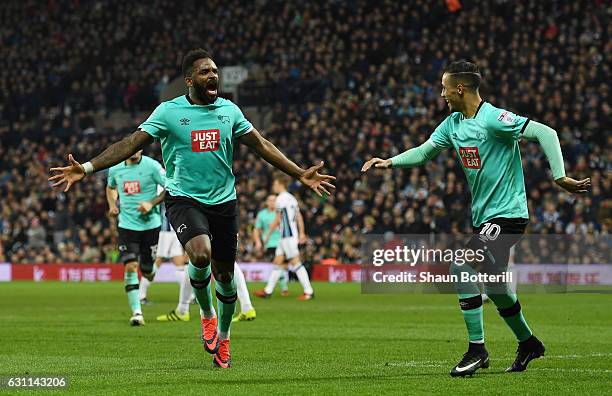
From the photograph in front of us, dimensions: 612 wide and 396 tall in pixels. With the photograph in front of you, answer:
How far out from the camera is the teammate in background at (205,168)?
9.75 meters

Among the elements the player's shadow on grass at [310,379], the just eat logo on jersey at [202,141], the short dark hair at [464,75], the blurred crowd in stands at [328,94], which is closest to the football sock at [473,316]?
the player's shadow on grass at [310,379]

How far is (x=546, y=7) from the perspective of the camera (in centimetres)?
3606

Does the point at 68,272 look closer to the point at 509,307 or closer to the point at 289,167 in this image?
the point at 289,167

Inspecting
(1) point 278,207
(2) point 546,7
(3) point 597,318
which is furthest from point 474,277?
(2) point 546,7

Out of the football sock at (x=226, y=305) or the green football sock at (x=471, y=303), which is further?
the football sock at (x=226, y=305)

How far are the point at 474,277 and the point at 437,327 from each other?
627cm

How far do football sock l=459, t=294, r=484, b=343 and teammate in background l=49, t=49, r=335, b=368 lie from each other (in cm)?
153

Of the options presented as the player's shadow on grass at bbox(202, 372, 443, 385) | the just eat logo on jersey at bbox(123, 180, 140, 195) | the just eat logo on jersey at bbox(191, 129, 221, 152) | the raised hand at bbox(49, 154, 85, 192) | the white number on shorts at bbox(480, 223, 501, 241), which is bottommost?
the player's shadow on grass at bbox(202, 372, 443, 385)

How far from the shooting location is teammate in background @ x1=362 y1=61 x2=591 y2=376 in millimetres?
9523

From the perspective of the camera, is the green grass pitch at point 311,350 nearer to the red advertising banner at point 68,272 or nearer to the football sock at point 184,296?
the football sock at point 184,296

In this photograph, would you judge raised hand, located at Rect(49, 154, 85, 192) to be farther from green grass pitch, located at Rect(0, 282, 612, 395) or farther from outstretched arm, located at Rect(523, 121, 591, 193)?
outstretched arm, located at Rect(523, 121, 591, 193)

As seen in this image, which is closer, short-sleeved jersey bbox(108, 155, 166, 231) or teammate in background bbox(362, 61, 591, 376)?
teammate in background bbox(362, 61, 591, 376)

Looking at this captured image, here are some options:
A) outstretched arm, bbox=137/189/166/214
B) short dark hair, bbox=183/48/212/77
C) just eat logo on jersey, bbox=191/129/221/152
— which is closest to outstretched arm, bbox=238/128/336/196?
just eat logo on jersey, bbox=191/129/221/152

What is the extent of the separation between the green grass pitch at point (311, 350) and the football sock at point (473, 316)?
0.33m
